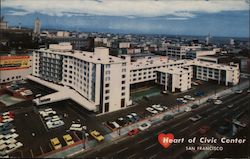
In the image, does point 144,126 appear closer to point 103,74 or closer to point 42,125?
point 103,74

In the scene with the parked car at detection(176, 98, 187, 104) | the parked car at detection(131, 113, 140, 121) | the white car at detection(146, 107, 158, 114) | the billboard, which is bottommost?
the parked car at detection(131, 113, 140, 121)

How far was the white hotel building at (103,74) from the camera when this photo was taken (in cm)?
1138

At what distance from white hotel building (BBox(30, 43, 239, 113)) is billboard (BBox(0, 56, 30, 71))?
2.37 feet

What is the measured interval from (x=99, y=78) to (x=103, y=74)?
1.07 ft

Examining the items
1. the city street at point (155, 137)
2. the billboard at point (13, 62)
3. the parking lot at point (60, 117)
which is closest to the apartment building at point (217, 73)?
the parking lot at point (60, 117)

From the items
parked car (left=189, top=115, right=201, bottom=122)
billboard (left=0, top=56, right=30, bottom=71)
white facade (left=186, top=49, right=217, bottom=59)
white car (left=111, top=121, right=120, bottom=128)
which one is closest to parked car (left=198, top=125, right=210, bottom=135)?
parked car (left=189, top=115, right=201, bottom=122)

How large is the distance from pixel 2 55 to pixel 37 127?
9.06 m

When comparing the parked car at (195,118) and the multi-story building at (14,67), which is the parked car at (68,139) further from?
the multi-story building at (14,67)

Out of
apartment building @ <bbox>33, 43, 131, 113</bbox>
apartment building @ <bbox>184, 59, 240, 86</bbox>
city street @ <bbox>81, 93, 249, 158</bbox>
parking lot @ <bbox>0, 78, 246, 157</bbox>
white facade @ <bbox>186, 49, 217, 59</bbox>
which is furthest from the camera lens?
white facade @ <bbox>186, 49, 217, 59</bbox>

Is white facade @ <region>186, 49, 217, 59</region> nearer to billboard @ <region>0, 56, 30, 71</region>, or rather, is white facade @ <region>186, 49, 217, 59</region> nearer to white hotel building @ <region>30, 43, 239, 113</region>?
white hotel building @ <region>30, 43, 239, 113</region>

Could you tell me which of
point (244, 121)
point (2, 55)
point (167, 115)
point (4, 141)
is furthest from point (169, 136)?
point (2, 55)

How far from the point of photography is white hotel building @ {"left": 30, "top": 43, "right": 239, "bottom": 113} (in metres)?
11.4

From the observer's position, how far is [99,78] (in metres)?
11.3

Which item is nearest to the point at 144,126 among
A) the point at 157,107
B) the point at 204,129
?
the point at 204,129
